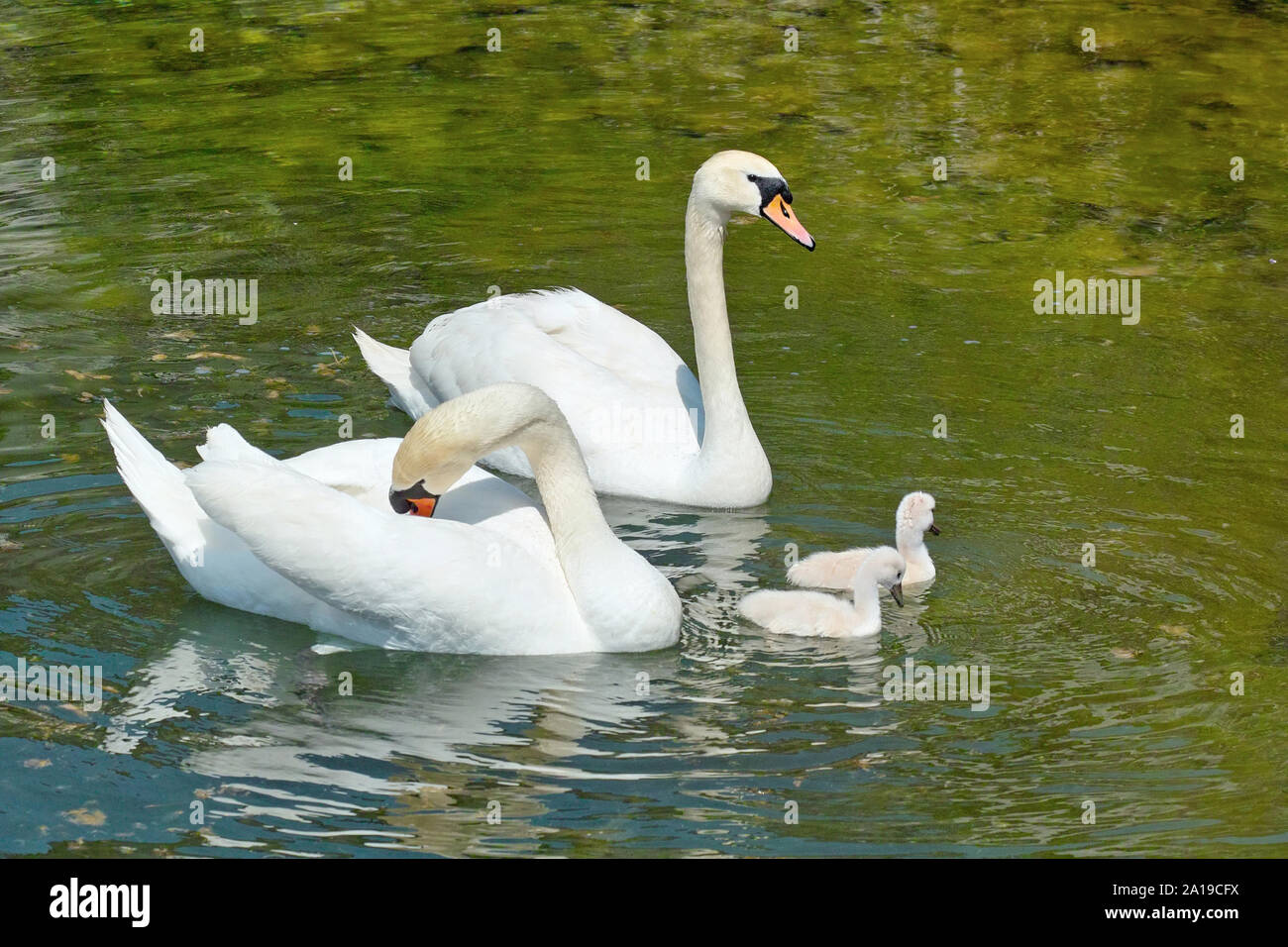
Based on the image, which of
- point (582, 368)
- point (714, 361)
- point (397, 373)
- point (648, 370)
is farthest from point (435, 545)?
point (397, 373)

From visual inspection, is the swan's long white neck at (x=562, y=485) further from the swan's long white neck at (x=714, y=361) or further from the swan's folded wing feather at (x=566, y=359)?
the swan's folded wing feather at (x=566, y=359)

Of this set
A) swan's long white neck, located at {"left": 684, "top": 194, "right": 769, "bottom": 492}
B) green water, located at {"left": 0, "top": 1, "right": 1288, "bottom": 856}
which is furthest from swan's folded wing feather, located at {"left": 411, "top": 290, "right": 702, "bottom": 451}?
green water, located at {"left": 0, "top": 1, "right": 1288, "bottom": 856}

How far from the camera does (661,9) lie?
1848 cm

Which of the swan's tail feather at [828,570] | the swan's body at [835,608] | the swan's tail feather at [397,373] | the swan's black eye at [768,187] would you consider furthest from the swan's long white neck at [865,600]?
the swan's tail feather at [397,373]

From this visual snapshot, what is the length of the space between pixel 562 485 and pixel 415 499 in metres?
0.58

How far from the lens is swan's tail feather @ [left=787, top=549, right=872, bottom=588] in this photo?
302 inches

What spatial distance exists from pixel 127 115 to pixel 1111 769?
37.0ft

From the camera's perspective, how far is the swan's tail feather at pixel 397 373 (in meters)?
9.54

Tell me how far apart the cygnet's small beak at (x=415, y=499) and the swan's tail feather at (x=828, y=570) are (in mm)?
1666

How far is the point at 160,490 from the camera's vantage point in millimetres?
7574

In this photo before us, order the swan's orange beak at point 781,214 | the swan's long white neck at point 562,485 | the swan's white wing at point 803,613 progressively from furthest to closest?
the swan's orange beak at point 781,214 < the swan's white wing at point 803,613 < the swan's long white neck at point 562,485

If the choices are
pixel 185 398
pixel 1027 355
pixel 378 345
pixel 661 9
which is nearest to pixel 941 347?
pixel 1027 355

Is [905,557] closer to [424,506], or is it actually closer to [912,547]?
[912,547]
